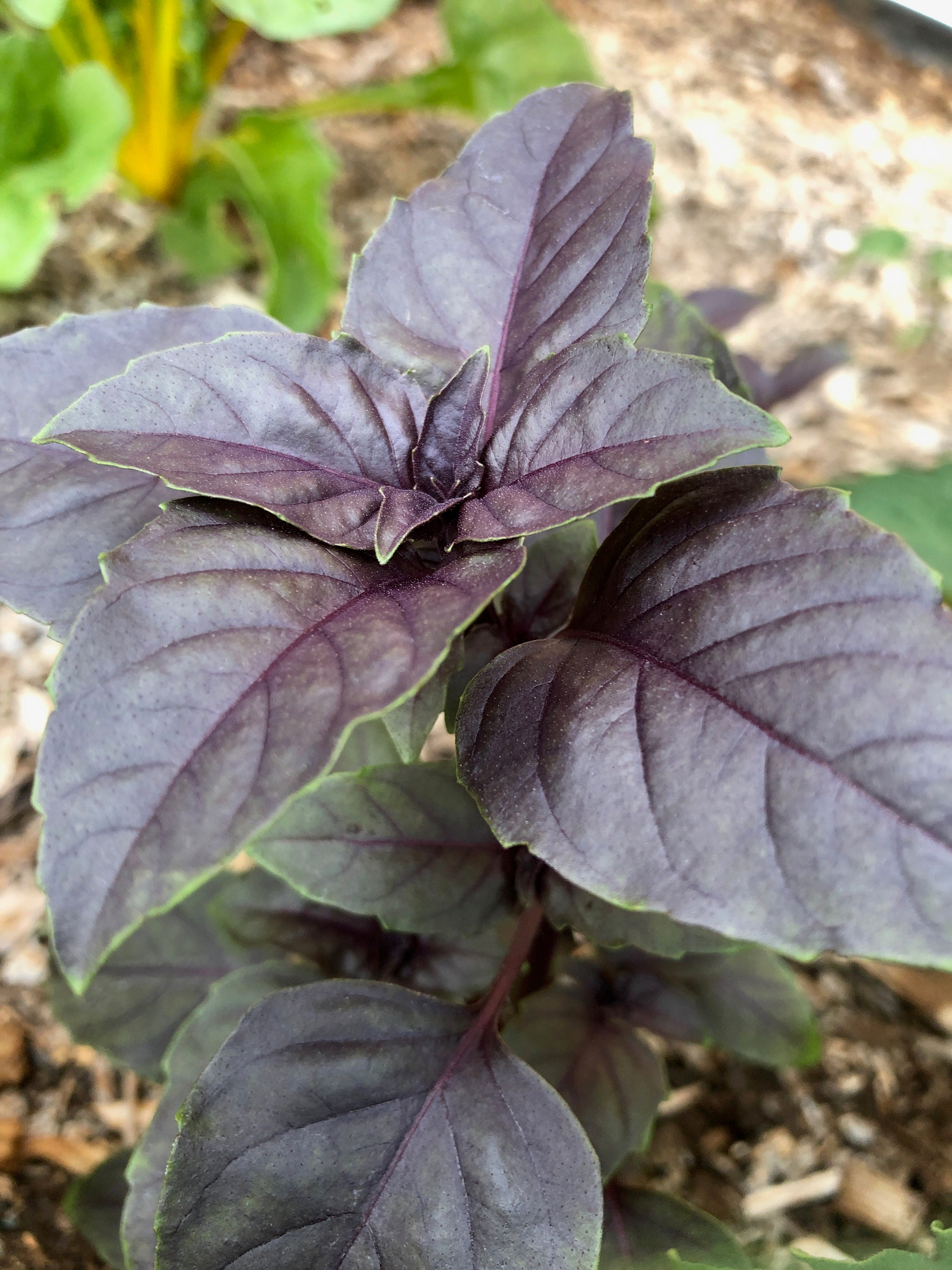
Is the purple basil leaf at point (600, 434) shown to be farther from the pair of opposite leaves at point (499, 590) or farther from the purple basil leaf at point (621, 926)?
the purple basil leaf at point (621, 926)

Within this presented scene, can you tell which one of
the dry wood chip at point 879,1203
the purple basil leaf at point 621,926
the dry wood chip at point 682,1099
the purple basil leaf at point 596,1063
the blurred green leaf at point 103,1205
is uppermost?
the purple basil leaf at point 621,926

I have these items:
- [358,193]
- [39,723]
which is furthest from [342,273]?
[39,723]

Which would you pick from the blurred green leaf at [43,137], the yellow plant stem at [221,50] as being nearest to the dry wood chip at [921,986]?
the blurred green leaf at [43,137]

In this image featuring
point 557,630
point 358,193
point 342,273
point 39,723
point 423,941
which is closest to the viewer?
point 557,630

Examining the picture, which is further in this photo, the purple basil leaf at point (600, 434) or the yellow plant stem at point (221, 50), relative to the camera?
the yellow plant stem at point (221, 50)

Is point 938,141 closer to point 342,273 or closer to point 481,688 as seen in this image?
point 342,273

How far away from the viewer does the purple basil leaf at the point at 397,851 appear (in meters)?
0.78

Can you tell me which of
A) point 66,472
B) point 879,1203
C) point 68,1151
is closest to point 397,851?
point 66,472

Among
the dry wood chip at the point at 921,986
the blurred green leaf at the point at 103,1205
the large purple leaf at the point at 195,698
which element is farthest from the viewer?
the dry wood chip at the point at 921,986

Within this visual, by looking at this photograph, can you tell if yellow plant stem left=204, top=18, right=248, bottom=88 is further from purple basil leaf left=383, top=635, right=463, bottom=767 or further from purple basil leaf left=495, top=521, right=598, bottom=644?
A: purple basil leaf left=383, top=635, right=463, bottom=767

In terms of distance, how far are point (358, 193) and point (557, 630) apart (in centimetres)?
193

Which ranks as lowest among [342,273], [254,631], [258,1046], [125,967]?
[125,967]

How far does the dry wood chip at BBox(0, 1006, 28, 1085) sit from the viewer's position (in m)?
1.18

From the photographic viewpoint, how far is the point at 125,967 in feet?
3.25
